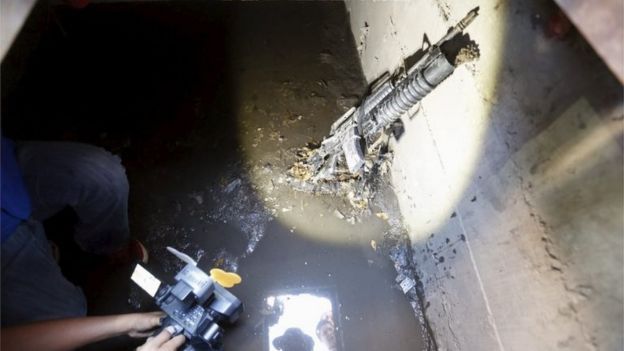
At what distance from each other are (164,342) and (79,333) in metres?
0.36

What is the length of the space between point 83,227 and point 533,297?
228 cm

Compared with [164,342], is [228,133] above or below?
above

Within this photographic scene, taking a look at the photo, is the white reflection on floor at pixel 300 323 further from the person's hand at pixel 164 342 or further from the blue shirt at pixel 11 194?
the blue shirt at pixel 11 194

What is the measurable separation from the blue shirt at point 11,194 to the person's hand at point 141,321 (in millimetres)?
640

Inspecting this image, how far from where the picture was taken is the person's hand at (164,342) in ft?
5.52

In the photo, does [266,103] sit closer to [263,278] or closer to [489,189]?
[263,278]

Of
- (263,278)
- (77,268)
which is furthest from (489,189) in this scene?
(77,268)

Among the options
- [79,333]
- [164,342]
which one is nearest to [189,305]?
[164,342]

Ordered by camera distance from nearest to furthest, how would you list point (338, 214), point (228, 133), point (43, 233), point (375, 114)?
point (43, 233)
point (375, 114)
point (338, 214)
point (228, 133)

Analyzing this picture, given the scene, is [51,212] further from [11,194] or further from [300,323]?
[300,323]

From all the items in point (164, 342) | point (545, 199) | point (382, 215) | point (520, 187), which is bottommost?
point (164, 342)

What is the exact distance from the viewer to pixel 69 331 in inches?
64.2

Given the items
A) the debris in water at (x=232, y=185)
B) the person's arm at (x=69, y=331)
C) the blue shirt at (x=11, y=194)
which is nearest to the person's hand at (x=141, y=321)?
the person's arm at (x=69, y=331)

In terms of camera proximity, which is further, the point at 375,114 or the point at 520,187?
the point at 375,114
